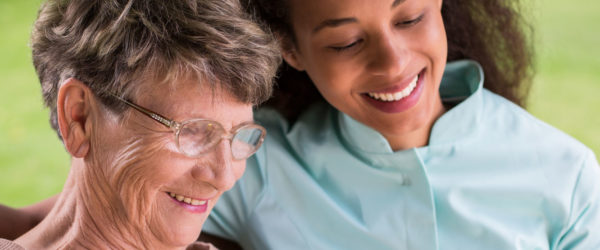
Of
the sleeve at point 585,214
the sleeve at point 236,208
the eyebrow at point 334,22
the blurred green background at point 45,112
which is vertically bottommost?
the blurred green background at point 45,112

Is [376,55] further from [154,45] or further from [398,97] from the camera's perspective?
[154,45]

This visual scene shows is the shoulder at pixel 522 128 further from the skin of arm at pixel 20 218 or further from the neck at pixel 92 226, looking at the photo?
the skin of arm at pixel 20 218

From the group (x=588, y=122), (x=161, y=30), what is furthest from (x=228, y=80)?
(x=588, y=122)

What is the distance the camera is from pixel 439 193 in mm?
2576

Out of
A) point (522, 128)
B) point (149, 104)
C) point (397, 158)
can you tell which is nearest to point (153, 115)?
point (149, 104)

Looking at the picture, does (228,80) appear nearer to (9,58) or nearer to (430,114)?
(430,114)

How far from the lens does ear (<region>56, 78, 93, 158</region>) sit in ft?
6.37

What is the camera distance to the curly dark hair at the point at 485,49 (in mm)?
2855

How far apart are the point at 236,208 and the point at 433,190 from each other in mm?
685

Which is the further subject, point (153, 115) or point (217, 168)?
point (217, 168)

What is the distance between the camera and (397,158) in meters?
2.59

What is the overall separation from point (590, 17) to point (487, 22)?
16.1 ft

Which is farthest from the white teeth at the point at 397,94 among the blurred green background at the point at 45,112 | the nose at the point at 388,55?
the blurred green background at the point at 45,112

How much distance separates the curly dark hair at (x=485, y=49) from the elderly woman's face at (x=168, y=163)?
0.78 meters
